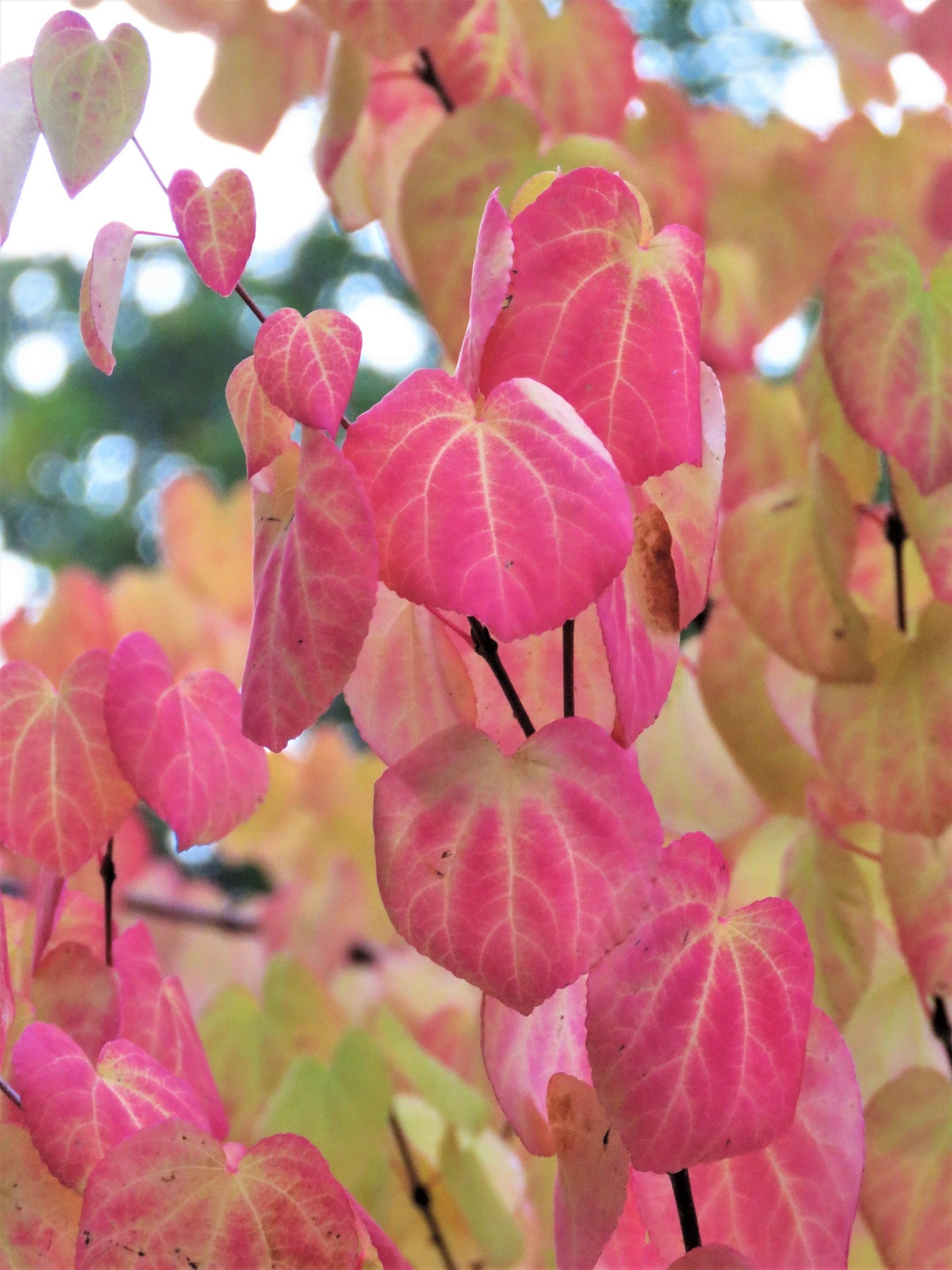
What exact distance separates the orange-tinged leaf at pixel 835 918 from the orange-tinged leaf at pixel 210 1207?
22cm

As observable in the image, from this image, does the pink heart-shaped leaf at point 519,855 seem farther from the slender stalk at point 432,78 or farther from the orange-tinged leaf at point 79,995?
the slender stalk at point 432,78

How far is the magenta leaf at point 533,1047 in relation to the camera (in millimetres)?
352

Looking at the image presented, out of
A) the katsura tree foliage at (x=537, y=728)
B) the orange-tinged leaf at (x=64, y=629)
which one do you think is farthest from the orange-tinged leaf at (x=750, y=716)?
the orange-tinged leaf at (x=64, y=629)

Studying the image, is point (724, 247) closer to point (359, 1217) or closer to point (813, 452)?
point (813, 452)

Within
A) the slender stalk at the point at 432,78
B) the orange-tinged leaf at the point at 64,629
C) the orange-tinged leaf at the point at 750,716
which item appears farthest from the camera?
the orange-tinged leaf at the point at 64,629

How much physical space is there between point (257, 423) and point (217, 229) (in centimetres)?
5

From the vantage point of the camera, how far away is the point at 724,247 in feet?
2.95

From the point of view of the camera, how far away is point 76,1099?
34 centimetres

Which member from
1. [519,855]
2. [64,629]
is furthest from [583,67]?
[64,629]

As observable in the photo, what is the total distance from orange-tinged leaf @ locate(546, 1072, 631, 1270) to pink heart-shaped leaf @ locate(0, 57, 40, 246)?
0.28 m

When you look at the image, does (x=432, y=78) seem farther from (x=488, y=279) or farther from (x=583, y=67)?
(x=488, y=279)

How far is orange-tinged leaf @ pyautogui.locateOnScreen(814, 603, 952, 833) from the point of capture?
463 mm

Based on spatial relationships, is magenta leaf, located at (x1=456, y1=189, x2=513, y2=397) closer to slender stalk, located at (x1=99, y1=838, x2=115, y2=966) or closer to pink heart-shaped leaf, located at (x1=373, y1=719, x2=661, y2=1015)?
pink heart-shaped leaf, located at (x1=373, y1=719, x2=661, y2=1015)

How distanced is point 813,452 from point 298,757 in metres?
0.99
